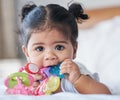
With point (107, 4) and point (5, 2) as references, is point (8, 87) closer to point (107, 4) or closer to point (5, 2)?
point (107, 4)

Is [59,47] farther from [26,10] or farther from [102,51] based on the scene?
[102,51]

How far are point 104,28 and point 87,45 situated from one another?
0.11m

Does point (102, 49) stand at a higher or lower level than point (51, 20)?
lower

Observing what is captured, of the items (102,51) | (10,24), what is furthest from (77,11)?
(10,24)

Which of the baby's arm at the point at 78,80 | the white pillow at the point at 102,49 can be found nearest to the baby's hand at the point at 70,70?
the baby's arm at the point at 78,80

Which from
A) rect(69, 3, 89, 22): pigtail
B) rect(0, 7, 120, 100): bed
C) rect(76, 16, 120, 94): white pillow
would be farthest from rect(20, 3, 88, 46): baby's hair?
rect(76, 16, 120, 94): white pillow

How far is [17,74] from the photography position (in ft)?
2.09

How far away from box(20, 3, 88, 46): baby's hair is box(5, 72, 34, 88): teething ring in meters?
0.07

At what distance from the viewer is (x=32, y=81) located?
0.63 m

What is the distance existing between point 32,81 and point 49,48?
0.07 meters

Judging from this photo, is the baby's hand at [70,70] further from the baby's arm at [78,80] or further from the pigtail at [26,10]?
the pigtail at [26,10]

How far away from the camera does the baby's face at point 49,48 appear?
2.03ft

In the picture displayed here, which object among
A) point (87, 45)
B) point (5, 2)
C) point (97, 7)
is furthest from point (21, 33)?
point (5, 2)

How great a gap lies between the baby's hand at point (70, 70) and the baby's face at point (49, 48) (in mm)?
18
